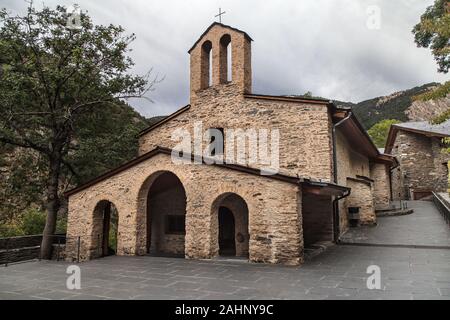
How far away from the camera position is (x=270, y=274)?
6625 mm

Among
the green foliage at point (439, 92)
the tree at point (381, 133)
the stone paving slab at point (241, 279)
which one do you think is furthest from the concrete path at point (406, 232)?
the tree at point (381, 133)

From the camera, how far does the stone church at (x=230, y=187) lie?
7.92 meters

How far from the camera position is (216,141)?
12.2 meters

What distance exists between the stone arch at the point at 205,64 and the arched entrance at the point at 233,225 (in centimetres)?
516

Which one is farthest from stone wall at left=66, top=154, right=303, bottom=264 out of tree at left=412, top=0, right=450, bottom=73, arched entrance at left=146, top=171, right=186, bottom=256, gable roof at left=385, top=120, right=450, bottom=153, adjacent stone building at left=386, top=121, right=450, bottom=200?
adjacent stone building at left=386, top=121, right=450, bottom=200

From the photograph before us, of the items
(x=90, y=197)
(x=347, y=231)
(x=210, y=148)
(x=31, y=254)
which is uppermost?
(x=210, y=148)

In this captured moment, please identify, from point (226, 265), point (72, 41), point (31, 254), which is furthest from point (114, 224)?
point (226, 265)

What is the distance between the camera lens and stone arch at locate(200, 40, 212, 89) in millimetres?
12516

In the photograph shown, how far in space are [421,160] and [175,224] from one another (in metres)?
21.3

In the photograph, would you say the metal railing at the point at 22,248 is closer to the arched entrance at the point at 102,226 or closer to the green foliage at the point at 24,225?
the green foliage at the point at 24,225
